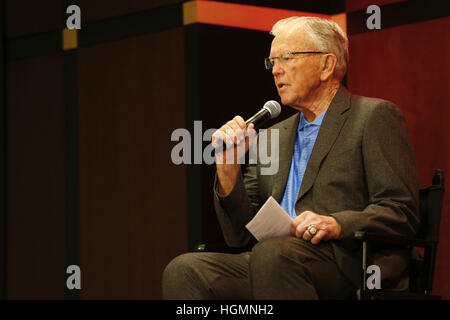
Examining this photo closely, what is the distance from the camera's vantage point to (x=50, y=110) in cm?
448

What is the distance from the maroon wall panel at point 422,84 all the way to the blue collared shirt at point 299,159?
0.92 m

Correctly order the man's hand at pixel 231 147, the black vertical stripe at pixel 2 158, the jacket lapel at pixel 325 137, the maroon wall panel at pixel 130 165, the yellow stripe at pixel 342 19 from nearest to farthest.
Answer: the man's hand at pixel 231 147 → the jacket lapel at pixel 325 137 → the maroon wall panel at pixel 130 165 → the yellow stripe at pixel 342 19 → the black vertical stripe at pixel 2 158

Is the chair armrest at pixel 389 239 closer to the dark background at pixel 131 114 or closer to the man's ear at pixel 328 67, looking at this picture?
the man's ear at pixel 328 67

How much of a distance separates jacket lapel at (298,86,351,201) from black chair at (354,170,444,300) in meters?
0.34

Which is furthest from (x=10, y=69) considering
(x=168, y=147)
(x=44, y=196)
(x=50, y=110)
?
(x=168, y=147)

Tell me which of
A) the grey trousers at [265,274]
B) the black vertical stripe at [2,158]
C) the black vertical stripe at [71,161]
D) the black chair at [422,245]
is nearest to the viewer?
the grey trousers at [265,274]

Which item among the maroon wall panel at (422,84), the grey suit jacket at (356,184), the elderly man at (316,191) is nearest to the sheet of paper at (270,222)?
the elderly man at (316,191)

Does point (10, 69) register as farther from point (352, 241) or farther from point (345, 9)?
point (352, 241)

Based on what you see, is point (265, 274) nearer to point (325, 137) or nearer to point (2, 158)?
point (325, 137)

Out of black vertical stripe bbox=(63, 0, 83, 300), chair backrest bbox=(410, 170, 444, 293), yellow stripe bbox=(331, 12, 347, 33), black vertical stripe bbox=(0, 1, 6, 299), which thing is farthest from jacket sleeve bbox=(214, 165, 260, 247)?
black vertical stripe bbox=(0, 1, 6, 299)

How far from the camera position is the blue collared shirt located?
283cm

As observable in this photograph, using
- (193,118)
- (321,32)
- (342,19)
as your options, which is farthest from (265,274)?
(342,19)

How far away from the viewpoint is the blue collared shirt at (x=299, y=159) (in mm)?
2833

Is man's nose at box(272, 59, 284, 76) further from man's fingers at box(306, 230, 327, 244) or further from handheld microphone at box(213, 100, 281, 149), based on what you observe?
man's fingers at box(306, 230, 327, 244)
